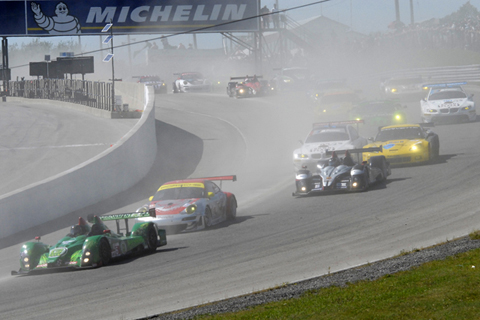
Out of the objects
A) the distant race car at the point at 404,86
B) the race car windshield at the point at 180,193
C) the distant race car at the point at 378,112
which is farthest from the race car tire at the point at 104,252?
the distant race car at the point at 404,86

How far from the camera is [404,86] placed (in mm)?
40750

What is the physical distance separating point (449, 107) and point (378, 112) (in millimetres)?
3016

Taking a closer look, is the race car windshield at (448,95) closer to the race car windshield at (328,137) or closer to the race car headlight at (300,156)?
the race car windshield at (328,137)

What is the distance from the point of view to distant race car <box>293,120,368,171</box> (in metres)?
20.7

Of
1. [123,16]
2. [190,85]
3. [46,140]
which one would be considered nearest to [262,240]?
[46,140]

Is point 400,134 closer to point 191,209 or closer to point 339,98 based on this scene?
point 191,209

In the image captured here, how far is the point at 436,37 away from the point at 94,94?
144 ft

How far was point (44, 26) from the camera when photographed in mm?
47062

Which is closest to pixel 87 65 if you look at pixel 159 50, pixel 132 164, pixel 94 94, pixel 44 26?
pixel 44 26

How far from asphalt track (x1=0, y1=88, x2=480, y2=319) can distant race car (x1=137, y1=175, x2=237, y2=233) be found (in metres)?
0.34

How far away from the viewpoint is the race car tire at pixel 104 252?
1157cm

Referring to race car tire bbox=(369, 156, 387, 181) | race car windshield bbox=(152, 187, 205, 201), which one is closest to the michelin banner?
race car tire bbox=(369, 156, 387, 181)

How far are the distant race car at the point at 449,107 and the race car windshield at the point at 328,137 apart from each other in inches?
350

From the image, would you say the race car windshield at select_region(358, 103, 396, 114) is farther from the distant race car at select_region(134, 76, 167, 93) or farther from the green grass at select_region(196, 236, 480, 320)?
the distant race car at select_region(134, 76, 167, 93)
